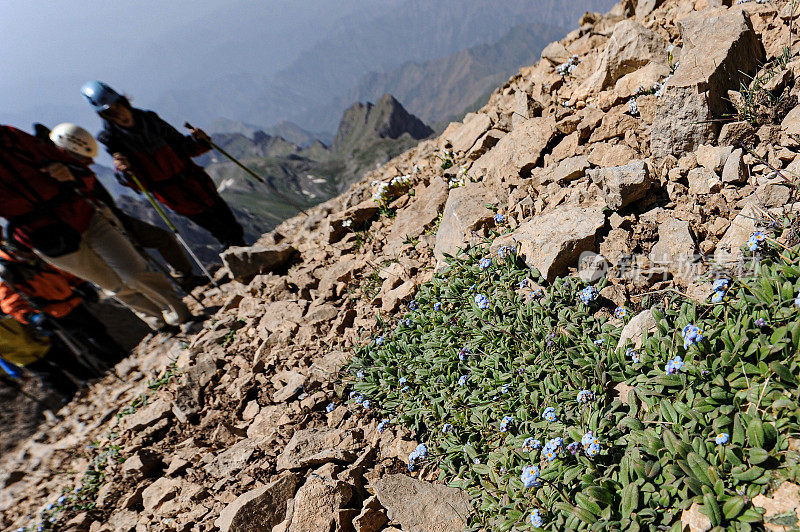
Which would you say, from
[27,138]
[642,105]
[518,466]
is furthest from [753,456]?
[27,138]

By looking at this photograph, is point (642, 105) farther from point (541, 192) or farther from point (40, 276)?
point (40, 276)

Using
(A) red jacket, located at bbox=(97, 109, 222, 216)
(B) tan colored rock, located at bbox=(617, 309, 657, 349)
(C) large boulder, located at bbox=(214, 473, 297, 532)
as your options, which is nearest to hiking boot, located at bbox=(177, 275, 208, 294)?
(A) red jacket, located at bbox=(97, 109, 222, 216)

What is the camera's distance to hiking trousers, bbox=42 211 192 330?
6871 millimetres

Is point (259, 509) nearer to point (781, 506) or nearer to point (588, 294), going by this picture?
point (588, 294)

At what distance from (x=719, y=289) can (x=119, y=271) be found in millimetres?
8658

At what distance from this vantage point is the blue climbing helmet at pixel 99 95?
725 cm

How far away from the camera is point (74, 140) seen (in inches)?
304

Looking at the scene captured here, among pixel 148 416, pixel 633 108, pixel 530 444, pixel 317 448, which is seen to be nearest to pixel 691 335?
pixel 530 444

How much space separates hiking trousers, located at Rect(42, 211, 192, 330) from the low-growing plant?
5601 millimetres

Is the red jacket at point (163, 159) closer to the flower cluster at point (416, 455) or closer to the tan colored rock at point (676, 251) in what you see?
the flower cluster at point (416, 455)

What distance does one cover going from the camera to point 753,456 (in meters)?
2.27

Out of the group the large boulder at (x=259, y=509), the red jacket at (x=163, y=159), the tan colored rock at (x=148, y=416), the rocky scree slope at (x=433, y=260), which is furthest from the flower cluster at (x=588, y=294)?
Result: the red jacket at (x=163, y=159)

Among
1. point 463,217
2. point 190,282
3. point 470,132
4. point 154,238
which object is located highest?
point 154,238

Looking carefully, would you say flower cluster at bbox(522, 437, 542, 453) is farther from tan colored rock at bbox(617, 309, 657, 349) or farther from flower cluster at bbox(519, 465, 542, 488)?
tan colored rock at bbox(617, 309, 657, 349)
